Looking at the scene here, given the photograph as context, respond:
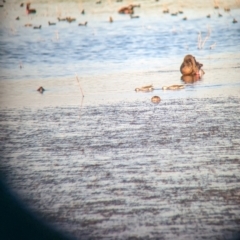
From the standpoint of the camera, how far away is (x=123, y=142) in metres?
5.50

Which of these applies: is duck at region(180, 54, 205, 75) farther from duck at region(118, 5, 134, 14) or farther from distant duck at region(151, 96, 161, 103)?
duck at region(118, 5, 134, 14)

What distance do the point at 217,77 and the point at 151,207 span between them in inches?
198

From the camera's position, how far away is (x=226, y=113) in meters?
6.41

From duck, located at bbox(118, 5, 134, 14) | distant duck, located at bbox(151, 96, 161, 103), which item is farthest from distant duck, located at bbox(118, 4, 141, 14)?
distant duck, located at bbox(151, 96, 161, 103)

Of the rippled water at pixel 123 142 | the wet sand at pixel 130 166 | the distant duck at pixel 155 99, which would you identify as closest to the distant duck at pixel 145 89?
the rippled water at pixel 123 142

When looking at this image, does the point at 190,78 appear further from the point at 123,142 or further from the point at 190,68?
the point at 123,142

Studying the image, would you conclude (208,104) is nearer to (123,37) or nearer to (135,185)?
(135,185)

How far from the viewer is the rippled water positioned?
3.92 meters

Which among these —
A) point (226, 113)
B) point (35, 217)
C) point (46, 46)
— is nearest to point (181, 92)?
point (226, 113)

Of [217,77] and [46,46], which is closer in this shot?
[217,77]

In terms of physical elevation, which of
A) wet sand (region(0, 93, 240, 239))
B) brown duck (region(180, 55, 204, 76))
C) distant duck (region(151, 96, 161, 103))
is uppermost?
brown duck (region(180, 55, 204, 76))

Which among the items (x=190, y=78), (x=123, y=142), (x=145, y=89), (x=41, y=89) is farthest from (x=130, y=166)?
(x=190, y=78)

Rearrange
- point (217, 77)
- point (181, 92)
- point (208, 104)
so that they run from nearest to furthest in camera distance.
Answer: point (208, 104), point (181, 92), point (217, 77)

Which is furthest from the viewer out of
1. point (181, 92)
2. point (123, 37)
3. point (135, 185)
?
point (123, 37)
